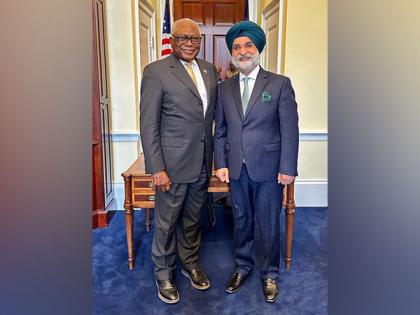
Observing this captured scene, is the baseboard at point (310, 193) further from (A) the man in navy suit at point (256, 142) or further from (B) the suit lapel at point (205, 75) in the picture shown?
(B) the suit lapel at point (205, 75)

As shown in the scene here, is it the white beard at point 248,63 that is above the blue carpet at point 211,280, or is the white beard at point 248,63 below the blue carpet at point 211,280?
above

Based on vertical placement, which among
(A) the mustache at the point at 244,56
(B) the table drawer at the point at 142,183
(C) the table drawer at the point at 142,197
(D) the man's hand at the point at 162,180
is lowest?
(C) the table drawer at the point at 142,197

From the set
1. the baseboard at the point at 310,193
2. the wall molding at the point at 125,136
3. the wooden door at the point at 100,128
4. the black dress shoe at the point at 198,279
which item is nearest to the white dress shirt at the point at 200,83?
the black dress shoe at the point at 198,279

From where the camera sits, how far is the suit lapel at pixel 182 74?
1501mm

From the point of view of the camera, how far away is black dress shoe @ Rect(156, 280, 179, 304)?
1.64 metres

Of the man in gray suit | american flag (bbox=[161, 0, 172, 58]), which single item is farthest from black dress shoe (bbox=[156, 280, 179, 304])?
american flag (bbox=[161, 0, 172, 58])

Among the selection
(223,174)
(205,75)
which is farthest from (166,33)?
(223,174)

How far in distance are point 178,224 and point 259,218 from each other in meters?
0.41

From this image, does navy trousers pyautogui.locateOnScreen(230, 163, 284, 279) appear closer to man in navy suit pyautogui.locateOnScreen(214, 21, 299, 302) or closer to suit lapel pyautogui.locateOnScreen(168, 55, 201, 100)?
man in navy suit pyautogui.locateOnScreen(214, 21, 299, 302)

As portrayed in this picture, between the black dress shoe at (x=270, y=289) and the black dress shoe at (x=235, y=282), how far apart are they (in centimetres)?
12

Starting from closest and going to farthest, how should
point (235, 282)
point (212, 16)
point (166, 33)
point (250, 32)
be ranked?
point (250, 32) → point (235, 282) → point (166, 33) → point (212, 16)

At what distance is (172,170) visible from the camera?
1.56m

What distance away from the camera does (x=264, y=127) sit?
60.1 inches

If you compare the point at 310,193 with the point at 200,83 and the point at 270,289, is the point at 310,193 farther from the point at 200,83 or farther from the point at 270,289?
the point at 200,83
